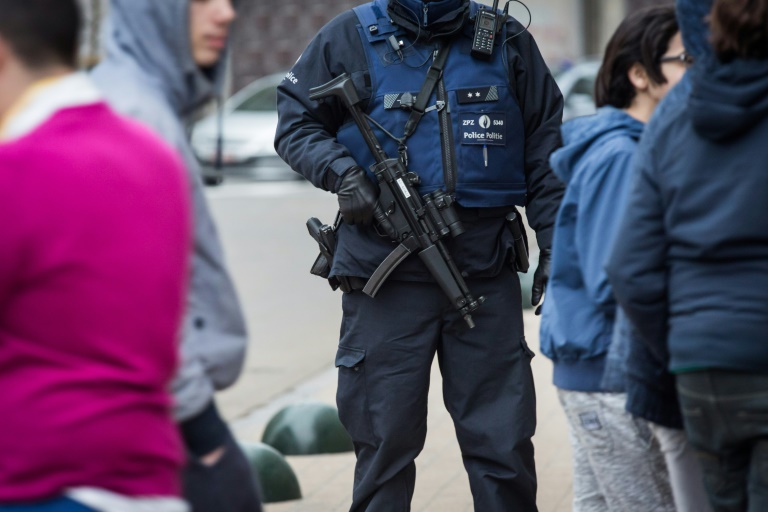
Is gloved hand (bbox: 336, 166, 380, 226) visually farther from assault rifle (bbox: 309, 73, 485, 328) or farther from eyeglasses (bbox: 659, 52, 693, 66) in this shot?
eyeglasses (bbox: 659, 52, 693, 66)

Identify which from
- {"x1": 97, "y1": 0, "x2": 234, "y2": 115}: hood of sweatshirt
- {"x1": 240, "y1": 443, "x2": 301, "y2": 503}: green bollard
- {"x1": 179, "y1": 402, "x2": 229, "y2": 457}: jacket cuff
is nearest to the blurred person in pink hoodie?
{"x1": 179, "y1": 402, "x2": 229, "y2": 457}: jacket cuff

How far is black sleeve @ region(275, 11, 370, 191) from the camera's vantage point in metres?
4.33

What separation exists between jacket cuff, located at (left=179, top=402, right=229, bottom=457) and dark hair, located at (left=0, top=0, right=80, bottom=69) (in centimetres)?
77

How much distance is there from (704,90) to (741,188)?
220mm

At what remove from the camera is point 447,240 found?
14.2ft

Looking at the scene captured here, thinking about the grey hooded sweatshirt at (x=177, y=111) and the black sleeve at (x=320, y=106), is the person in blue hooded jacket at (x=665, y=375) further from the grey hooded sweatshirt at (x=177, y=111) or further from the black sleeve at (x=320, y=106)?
the black sleeve at (x=320, y=106)

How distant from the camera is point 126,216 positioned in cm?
199

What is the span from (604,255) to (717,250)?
46cm

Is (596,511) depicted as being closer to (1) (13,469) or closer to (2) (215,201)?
(1) (13,469)

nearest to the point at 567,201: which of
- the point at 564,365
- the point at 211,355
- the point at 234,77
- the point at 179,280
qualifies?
the point at 564,365

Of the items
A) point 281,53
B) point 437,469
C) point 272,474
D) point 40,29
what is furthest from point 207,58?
point 281,53

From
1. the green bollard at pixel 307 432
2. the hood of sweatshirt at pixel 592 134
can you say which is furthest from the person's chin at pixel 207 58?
the green bollard at pixel 307 432

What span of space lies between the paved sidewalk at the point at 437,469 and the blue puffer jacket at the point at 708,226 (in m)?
2.53

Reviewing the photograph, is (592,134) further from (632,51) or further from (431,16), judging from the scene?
(431,16)
